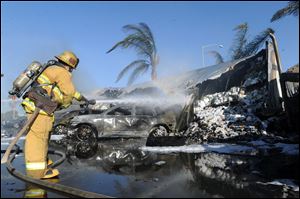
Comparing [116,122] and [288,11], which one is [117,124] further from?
[288,11]

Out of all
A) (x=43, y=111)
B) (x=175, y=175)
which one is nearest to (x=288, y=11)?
(x=175, y=175)

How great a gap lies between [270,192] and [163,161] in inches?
129

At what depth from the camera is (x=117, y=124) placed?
40.6 feet

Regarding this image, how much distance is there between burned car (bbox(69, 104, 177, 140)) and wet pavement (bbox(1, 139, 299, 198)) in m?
3.28

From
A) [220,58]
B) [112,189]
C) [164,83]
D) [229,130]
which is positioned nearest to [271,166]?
[112,189]

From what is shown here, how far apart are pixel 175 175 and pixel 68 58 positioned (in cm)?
260

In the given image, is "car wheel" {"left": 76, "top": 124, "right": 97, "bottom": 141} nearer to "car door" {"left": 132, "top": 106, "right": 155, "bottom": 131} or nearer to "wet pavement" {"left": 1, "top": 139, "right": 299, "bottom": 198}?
"car door" {"left": 132, "top": 106, "right": 155, "bottom": 131}

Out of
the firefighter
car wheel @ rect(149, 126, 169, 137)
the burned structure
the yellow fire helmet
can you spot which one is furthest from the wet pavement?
car wheel @ rect(149, 126, 169, 137)

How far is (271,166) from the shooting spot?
21.7ft

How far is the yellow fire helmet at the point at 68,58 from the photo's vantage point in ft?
18.9

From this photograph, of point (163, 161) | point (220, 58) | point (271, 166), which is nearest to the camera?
point (271, 166)

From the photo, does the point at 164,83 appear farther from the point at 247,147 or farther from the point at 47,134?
the point at 47,134

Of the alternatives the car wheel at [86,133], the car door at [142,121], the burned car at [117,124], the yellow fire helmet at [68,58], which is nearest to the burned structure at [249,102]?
the burned car at [117,124]

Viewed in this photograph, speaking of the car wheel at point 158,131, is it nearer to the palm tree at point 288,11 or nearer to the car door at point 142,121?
the car door at point 142,121
